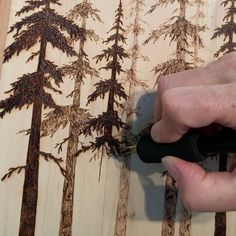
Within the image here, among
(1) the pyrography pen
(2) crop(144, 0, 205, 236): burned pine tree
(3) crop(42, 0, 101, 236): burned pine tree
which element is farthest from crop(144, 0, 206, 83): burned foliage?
(1) the pyrography pen

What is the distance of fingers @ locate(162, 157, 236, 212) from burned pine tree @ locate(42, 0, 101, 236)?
0.69 feet

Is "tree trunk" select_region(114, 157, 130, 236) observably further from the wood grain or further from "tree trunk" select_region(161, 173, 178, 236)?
the wood grain

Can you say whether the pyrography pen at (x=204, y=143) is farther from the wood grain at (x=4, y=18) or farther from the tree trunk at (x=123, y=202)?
the wood grain at (x=4, y=18)

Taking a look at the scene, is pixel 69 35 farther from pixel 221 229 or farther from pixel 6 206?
pixel 221 229

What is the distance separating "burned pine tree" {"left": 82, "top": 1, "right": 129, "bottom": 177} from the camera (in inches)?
29.0

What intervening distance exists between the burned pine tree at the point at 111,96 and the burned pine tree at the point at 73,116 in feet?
0.06

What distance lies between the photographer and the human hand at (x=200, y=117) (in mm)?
509

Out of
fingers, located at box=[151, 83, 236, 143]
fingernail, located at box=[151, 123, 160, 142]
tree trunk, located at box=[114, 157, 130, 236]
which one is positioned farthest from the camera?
tree trunk, located at box=[114, 157, 130, 236]

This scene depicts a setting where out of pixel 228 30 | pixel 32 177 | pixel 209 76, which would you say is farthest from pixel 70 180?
pixel 228 30

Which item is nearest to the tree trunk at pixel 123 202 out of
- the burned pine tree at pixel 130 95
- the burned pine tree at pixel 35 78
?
the burned pine tree at pixel 130 95

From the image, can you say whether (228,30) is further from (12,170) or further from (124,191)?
(12,170)

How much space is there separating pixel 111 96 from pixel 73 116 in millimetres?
75

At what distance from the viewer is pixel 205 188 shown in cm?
55

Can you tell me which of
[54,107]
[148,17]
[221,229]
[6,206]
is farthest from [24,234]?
[148,17]
